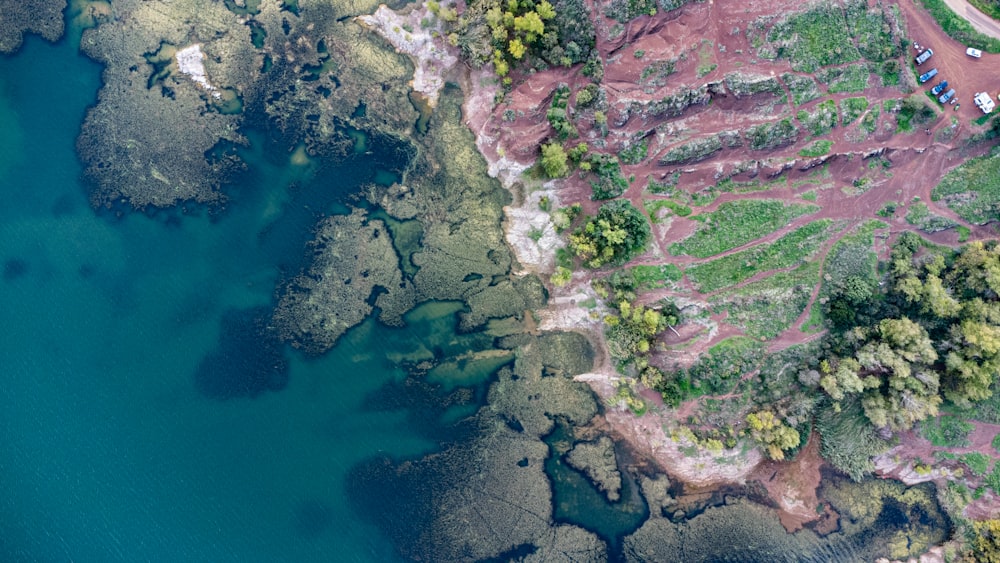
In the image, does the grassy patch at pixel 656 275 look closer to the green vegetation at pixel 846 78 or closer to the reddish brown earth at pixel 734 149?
the reddish brown earth at pixel 734 149

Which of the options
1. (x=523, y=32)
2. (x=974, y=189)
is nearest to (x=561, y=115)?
(x=523, y=32)

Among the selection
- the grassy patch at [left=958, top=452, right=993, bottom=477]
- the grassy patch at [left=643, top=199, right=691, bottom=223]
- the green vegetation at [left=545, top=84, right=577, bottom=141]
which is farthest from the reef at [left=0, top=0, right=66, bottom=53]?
the grassy patch at [left=958, top=452, right=993, bottom=477]

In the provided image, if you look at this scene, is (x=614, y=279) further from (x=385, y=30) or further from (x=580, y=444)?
(x=385, y=30)

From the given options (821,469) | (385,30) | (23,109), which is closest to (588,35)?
(385,30)

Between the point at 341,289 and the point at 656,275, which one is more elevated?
the point at 656,275

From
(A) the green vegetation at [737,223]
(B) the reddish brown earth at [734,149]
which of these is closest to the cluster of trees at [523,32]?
(B) the reddish brown earth at [734,149]

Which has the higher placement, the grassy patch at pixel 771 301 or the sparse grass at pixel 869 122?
the sparse grass at pixel 869 122

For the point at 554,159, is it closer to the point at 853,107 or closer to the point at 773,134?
the point at 773,134

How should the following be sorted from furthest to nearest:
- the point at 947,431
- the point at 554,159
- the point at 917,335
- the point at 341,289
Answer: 1. the point at 341,289
2. the point at 554,159
3. the point at 947,431
4. the point at 917,335
